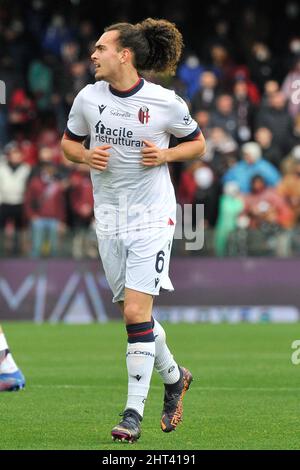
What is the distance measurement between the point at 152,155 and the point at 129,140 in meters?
0.19

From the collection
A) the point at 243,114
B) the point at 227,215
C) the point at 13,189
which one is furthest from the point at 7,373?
the point at 243,114

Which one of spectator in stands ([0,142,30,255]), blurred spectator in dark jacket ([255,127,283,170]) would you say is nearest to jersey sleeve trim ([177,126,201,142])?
spectator in stands ([0,142,30,255])

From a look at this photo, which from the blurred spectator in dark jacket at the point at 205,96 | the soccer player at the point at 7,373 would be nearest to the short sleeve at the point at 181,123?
the soccer player at the point at 7,373

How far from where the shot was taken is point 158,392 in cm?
1104

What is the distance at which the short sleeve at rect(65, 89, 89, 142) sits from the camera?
8180 mm

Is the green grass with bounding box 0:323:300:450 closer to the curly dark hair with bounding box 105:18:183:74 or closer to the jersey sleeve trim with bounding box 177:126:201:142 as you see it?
the jersey sleeve trim with bounding box 177:126:201:142

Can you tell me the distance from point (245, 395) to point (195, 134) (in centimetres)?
314

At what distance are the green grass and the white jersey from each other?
1.45m

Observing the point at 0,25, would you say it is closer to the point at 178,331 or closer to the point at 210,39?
the point at 210,39

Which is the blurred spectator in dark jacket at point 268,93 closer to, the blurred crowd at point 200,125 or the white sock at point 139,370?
the blurred crowd at point 200,125

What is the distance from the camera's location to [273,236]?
19.2m

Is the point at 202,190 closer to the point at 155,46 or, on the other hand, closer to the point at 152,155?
the point at 155,46

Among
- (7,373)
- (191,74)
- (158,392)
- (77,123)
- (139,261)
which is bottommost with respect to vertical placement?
(158,392)
